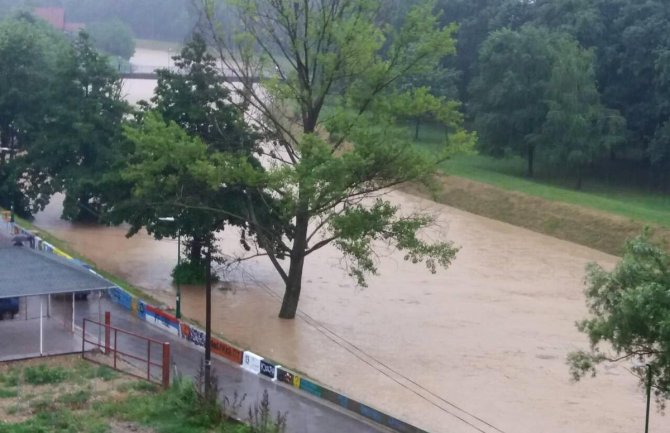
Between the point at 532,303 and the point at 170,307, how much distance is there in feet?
43.6

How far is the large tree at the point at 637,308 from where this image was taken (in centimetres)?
Answer: 1809

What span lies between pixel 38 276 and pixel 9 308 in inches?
117

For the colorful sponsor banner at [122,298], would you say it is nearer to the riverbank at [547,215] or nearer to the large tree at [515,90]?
the riverbank at [547,215]

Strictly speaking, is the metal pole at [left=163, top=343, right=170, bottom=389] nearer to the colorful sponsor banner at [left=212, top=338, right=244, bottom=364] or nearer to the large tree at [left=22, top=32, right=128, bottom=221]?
the colorful sponsor banner at [left=212, top=338, right=244, bottom=364]

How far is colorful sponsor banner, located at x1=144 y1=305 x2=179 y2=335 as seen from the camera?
31.0m

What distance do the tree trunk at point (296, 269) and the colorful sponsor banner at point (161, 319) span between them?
482 cm

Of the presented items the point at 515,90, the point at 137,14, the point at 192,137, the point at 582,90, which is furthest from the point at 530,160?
the point at 137,14

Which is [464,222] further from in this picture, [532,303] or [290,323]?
[290,323]

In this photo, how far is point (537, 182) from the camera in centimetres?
6600

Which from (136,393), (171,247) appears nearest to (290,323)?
(136,393)

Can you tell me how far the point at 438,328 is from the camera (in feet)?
116

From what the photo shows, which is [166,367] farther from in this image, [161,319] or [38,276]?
[161,319]

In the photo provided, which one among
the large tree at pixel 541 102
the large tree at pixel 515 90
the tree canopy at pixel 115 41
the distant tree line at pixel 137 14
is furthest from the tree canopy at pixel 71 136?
the distant tree line at pixel 137 14

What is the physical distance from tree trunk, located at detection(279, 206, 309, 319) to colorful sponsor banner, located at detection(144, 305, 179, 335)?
15.8 feet
